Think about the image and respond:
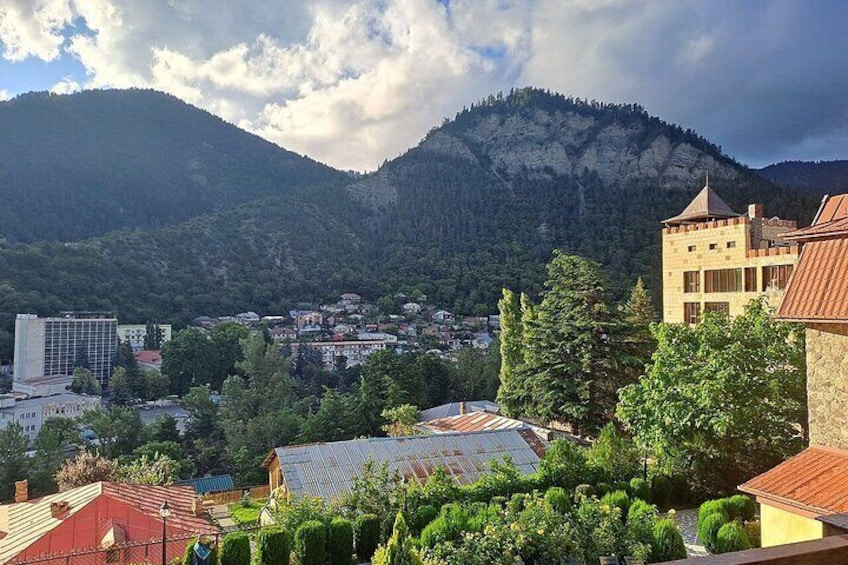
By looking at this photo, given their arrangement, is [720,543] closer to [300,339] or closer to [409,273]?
[300,339]

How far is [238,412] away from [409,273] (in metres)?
60.7

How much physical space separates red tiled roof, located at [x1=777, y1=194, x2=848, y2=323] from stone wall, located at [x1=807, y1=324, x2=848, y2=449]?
32 cm

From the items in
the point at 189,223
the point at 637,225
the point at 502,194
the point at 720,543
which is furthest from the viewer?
the point at 502,194

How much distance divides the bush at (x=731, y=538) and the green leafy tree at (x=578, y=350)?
9.81 m

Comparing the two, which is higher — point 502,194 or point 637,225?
point 502,194

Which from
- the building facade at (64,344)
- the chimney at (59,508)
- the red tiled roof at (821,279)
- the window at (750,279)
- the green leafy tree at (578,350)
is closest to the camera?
the red tiled roof at (821,279)

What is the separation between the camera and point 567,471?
1215cm

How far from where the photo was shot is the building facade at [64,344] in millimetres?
55312

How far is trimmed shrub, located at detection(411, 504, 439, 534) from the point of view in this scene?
10.2 metres

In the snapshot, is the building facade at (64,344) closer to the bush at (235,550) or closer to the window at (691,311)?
the bush at (235,550)

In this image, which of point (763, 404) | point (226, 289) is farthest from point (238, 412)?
point (226, 289)

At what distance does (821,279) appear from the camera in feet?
24.5

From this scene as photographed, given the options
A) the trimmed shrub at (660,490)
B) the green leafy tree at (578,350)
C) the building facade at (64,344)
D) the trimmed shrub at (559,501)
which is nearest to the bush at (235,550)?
the trimmed shrub at (559,501)

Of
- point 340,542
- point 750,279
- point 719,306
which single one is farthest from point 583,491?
point 719,306
